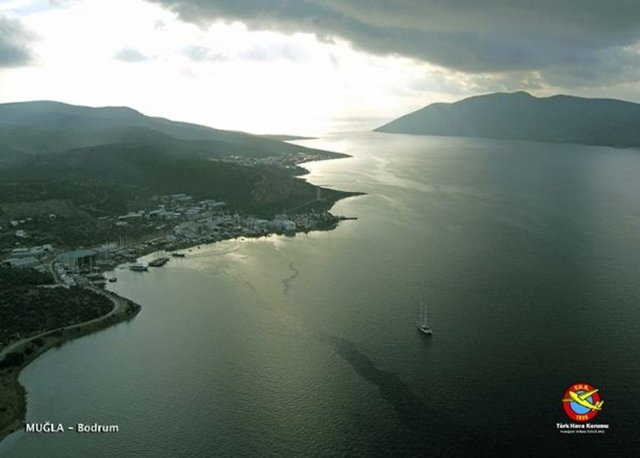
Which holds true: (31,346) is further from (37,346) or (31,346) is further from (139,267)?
(139,267)

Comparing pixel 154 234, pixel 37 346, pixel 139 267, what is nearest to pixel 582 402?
pixel 37 346

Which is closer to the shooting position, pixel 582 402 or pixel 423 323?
pixel 582 402

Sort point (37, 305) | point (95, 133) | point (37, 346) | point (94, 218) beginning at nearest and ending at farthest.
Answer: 1. point (37, 346)
2. point (37, 305)
3. point (94, 218)
4. point (95, 133)

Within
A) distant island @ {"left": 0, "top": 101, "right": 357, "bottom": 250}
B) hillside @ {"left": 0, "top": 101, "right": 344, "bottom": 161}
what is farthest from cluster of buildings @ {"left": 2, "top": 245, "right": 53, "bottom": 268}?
hillside @ {"left": 0, "top": 101, "right": 344, "bottom": 161}

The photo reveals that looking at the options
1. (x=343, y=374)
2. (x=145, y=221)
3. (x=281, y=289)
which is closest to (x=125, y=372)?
(x=343, y=374)

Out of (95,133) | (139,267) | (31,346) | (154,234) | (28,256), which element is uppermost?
(95,133)

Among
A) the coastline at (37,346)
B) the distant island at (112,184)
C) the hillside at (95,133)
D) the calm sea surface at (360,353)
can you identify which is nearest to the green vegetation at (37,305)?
the coastline at (37,346)

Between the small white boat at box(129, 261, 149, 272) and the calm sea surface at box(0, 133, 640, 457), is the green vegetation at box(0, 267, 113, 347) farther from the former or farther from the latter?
the small white boat at box(129, 261, 149, 272)
